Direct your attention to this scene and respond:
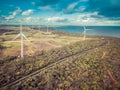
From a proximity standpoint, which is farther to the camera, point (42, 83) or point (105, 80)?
point (105, 80)

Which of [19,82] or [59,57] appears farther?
[59,57]

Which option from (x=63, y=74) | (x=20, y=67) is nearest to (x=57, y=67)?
(x=63, y=74)

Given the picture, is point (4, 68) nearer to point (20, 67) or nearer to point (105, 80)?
point (20, 67)

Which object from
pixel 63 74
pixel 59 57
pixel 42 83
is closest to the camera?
pixel 42 83

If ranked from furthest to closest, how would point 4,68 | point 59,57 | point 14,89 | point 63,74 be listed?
1. point 59,57
2. point 4,68
3. point 63,74
4. point 14,89

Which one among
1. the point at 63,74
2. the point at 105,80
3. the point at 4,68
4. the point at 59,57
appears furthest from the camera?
the point at 59,57

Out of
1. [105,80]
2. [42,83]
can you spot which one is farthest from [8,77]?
[105,80]

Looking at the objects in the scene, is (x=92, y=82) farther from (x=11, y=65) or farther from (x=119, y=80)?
(x=11, y=65)

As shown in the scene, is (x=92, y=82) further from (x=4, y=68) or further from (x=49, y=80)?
(x=4, y=68)

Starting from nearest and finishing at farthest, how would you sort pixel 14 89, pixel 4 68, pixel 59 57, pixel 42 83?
pixel 14 89, pixel 42 83, pixel 4 68, pixel 59 57
